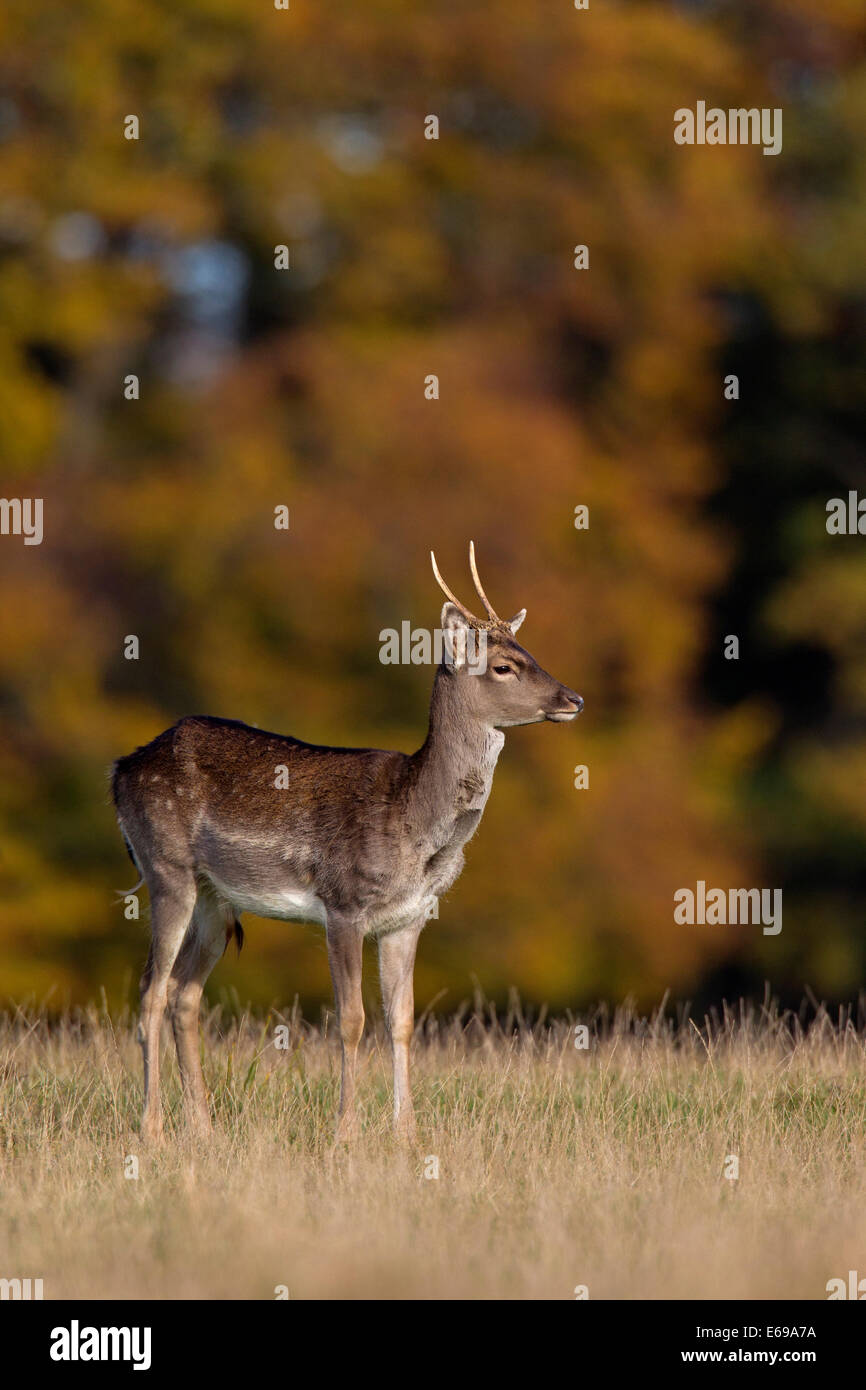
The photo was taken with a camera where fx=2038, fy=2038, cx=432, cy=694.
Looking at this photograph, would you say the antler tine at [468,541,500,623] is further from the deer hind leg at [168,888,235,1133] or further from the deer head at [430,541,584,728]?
the deer hind leg at [168,888,235,1133]

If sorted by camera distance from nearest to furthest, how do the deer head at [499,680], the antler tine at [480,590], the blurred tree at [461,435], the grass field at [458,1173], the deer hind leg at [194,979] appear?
the grass field at [458,1173] → the antler tine at [480,590] → the deer head at [499,680] → the deer hind leg at [194,979] → the blurred tree at [461,435]

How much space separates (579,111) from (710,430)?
4.11m

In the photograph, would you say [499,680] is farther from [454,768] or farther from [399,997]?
[399,997]

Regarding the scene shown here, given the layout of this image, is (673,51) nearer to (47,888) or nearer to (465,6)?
(465,6)

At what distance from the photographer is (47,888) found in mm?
18984

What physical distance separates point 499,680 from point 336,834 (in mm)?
880

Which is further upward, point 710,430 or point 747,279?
point 747,279

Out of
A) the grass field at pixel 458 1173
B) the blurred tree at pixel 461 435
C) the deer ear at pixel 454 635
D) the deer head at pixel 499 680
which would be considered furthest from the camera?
the blurred tree at pixel 461 435

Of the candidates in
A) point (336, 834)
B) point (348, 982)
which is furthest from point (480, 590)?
point (348, 982)

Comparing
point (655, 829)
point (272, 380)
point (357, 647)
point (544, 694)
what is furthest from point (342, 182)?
point (544, 694)

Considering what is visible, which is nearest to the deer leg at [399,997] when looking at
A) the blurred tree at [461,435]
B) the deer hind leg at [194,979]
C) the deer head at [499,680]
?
the deer hind leg at [194,979]

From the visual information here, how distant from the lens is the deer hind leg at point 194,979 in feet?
26.6

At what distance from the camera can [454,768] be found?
7.91m

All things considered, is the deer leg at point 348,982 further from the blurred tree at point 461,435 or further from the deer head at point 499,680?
the blurred tree at point 461,435
